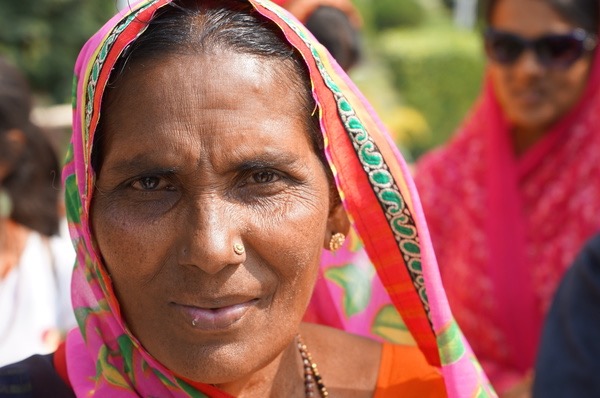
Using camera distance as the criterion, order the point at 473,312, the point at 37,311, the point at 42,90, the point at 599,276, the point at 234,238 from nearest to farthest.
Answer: the point at 234,238
the point at 599,276
the point at 37,311
the point at 473,312
the point at 42,90

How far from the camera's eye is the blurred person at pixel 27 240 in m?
3.90

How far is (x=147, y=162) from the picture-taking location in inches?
77.9

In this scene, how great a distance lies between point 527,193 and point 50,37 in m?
9.55

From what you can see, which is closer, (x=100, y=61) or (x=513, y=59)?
(x=100, y=61)

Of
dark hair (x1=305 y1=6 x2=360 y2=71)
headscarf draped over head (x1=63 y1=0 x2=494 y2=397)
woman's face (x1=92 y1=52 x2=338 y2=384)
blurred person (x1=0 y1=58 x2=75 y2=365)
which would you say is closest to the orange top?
headscarf draped over head (x1=63 y1=0 x2=494 y2=397)

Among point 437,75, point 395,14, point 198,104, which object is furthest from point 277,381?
point 395,14

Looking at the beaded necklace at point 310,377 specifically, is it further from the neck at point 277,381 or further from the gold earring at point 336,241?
the gold earring at point 336,241

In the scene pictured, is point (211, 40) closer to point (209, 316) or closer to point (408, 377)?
point (209, 316)

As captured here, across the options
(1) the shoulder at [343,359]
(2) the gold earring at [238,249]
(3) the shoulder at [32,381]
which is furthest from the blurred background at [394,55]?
(2) the gold earring at [238,249]

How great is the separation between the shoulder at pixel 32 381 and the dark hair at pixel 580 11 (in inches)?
121

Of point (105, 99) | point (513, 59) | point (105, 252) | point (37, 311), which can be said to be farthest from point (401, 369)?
point (513, 59)

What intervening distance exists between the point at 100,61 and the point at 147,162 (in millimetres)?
243

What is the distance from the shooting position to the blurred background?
1270 cm

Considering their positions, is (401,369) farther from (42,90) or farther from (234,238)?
(42,90)
